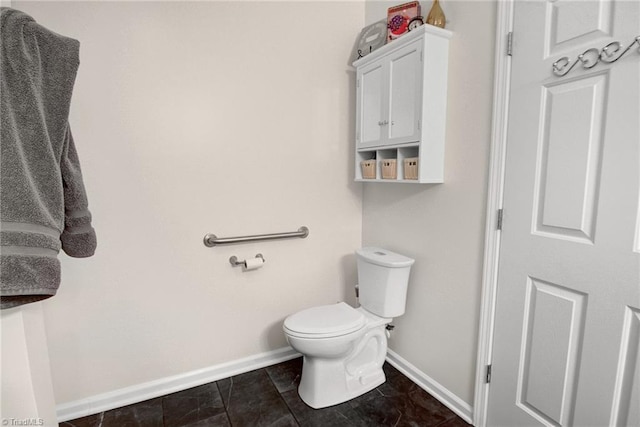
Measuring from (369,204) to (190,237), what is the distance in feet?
3.71

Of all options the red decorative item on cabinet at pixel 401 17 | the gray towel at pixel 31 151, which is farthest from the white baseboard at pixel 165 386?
the red decorative item on cabinet at pixel 401 17

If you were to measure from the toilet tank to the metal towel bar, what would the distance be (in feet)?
1.27

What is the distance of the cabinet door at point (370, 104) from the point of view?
1778 millimetres

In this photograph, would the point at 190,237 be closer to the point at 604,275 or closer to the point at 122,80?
the point at 122,80

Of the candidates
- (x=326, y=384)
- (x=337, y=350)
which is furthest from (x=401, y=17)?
(x=326, y=384)

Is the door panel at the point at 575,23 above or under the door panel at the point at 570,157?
above

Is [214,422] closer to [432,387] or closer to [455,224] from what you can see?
[432,387]

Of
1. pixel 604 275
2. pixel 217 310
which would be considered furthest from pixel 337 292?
pixel 604 275

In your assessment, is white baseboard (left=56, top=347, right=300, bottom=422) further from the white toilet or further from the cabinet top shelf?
the cabinet top shelf

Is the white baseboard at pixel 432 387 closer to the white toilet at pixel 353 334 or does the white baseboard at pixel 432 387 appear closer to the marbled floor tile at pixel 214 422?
the white toilet at pixel 353 334

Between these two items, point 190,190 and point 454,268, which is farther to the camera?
point 190,190

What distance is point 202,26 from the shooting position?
66.6 inches

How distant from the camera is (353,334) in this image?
5.37ft

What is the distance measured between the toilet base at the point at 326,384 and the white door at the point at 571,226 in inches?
28.9
